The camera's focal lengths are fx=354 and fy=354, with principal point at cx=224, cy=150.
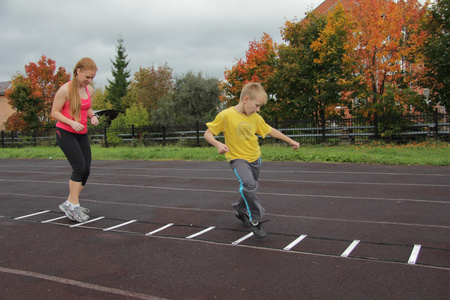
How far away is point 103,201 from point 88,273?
125 inches

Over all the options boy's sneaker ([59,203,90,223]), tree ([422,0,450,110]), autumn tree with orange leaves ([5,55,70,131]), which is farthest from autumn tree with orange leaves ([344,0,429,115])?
autumn tree with orange leaves ([5,55,70,131])

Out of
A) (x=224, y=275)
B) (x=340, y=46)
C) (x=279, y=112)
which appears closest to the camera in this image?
(x=224, y=275)

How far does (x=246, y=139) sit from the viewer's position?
393 cm

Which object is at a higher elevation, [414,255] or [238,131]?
[238,131]

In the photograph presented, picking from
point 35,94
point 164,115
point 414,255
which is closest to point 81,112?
point 414,255

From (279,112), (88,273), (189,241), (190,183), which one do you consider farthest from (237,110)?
(279,112)

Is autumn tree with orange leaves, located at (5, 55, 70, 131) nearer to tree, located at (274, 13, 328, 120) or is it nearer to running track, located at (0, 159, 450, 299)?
tree, located at (274, 13, 328, 120)

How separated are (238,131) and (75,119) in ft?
6.77

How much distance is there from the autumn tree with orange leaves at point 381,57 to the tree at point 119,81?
40725mm

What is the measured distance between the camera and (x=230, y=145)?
3.94 m

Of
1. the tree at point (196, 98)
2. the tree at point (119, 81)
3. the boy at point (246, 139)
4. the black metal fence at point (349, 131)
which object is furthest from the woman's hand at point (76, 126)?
the tree at point (119, 81)

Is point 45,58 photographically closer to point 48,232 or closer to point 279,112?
point 279,112

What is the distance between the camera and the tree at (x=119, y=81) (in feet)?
176

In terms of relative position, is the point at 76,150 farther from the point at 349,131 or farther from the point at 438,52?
the point at 438,52
